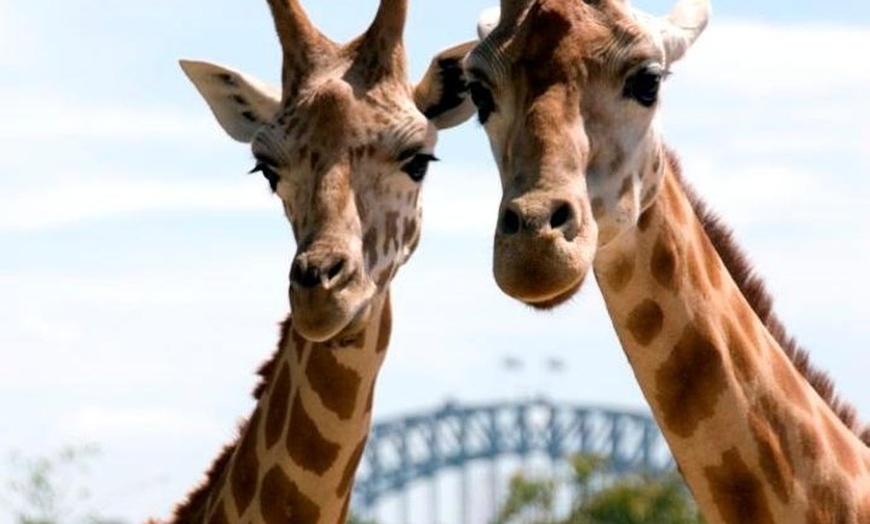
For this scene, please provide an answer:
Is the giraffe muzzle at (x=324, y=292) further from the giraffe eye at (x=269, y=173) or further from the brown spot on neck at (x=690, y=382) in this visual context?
the brown spot on neck at (x=690, y=382)

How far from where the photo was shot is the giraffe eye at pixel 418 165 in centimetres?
1164

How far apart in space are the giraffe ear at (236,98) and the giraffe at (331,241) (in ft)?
0.81

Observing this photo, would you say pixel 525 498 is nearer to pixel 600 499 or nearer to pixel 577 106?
pixel 600 499

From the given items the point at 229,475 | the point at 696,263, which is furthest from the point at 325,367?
the point at 696,263

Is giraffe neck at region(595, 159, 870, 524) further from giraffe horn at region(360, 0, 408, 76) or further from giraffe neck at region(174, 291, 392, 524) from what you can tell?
giraffe horn at region(360, 0, 408, 76)

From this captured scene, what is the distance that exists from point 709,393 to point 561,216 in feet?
3.26

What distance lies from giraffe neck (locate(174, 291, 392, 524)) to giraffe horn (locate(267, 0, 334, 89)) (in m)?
1.20

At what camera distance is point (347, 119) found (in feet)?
38.2

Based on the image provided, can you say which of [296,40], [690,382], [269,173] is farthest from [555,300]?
[296,40]

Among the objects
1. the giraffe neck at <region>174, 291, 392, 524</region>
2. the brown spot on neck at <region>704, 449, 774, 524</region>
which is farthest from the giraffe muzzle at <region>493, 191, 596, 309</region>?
the giraffe neck at <region>174, 291, 392, 524</region>

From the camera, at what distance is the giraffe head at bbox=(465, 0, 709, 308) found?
28.5 feet

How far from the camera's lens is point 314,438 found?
11.2m

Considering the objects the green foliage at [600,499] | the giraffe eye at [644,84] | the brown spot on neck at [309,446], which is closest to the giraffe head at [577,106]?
the giraffe eye at [644,84]

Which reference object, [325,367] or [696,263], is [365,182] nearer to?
[325,367]
